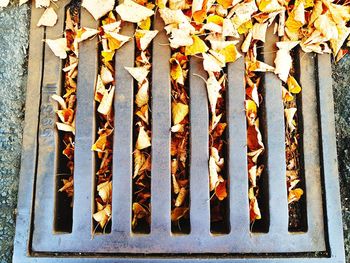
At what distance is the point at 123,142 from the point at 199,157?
253 millimetres

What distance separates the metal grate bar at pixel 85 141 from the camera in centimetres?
140

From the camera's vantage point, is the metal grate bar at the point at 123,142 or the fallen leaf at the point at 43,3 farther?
the fallen leaf at the point at 43,3

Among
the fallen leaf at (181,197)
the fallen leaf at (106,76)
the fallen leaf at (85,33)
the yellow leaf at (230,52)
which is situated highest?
the fallen leaf at (85,33)

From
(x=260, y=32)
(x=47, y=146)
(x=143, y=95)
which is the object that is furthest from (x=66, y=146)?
(x=260, y=32)

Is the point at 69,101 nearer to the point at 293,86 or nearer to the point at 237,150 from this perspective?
the point at 237,150

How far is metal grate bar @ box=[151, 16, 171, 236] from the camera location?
1392 mm

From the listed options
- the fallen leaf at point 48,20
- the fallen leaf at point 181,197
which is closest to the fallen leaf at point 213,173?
the fallen leaf at point 181,197

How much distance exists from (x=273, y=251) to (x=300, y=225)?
14 cm

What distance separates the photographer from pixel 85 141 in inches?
56.1

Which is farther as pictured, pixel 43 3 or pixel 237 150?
pixel 43 3

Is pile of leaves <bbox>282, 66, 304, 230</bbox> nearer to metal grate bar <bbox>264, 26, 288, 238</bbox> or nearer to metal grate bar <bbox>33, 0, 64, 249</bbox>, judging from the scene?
metal grate bar <bbox>264, 26, 288, 238</bbox>

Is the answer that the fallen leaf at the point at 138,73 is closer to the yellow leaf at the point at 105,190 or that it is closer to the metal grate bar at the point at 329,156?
the yellow leaf at the point at 105,190

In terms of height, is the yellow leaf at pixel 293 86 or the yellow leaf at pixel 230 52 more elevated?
the yellow leaf at pixel 230 52

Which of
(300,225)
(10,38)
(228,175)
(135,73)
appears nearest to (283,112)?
(228,175)
